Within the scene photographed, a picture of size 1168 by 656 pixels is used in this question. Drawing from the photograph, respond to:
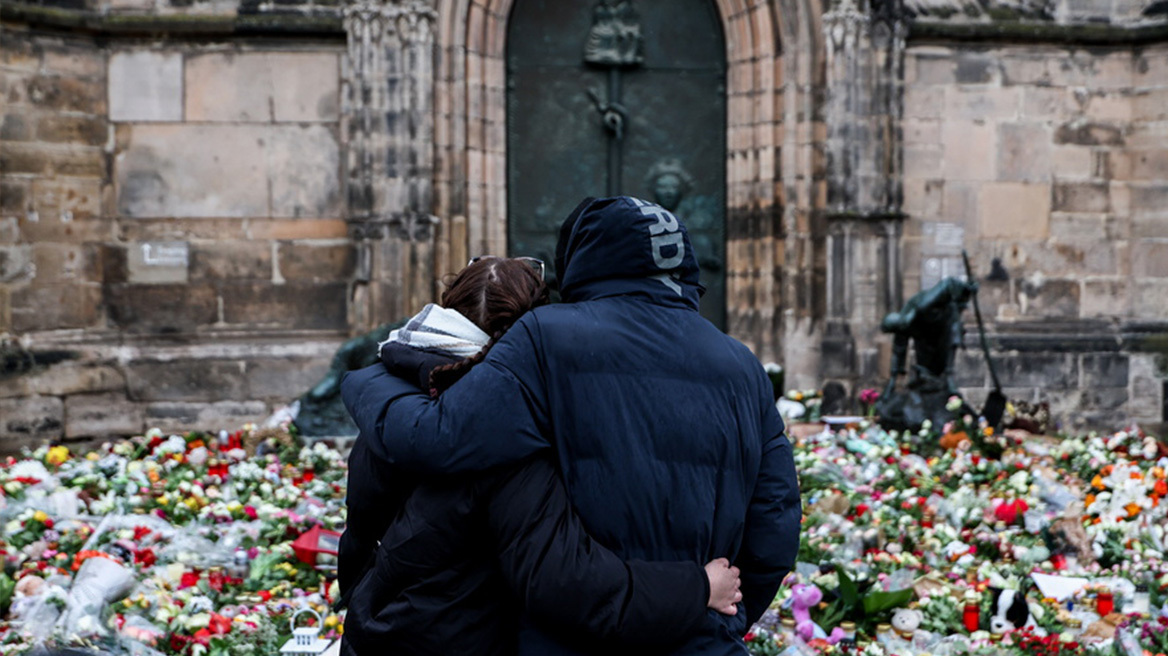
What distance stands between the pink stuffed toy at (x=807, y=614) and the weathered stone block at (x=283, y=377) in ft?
18.0

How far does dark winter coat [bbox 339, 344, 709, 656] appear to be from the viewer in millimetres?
2322

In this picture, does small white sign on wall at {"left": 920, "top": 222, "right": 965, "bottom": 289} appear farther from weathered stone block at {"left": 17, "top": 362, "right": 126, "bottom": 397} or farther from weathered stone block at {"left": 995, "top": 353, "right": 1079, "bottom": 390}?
weathered stone block at {"left": 17, "top": 362, "right": 126, "bottom": 397}

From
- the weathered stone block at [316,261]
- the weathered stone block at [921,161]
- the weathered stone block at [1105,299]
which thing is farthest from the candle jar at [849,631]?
the weathered stone block at [1105,299]

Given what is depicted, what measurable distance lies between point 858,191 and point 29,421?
6.06m

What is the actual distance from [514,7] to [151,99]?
2.79m

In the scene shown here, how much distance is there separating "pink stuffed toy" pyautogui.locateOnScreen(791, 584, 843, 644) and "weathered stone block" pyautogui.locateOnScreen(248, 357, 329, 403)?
18.0ft

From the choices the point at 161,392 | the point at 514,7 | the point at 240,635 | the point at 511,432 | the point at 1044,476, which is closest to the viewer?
the point at 511,432

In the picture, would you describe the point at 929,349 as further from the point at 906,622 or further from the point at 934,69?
the point at 906,622

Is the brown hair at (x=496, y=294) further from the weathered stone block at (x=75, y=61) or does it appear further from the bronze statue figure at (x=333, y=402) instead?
the weathered stone block at (x=75, y=61)

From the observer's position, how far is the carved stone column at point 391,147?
9578 mm

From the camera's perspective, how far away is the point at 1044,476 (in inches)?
277

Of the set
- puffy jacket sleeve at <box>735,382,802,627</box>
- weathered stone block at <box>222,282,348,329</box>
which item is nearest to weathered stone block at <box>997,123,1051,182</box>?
weathered stone block at <box>222,282,348,329</box>

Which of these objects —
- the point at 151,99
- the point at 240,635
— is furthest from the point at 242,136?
the point at 240,635

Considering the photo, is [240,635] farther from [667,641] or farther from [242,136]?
[242,136]
